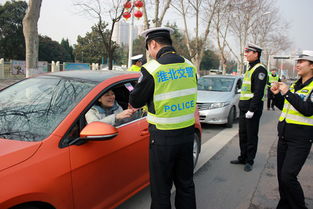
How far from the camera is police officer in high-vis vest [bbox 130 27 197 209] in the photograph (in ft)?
7.25

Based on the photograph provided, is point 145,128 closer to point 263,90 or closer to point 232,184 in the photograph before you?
point 232,184

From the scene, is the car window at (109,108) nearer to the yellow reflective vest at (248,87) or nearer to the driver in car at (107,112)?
the driver in car at (107,112)

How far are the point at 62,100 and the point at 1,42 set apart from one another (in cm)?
3682

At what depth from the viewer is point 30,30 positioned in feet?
22.7

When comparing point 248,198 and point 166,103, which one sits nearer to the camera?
point 166,103

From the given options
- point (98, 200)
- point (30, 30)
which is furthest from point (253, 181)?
point (30, 30)

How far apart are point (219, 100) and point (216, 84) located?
1.46m

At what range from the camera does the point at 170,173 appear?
7.86 ft

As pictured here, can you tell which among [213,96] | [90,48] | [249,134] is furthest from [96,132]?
[90,48]

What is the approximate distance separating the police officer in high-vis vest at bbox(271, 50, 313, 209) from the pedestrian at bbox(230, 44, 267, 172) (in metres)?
1.34

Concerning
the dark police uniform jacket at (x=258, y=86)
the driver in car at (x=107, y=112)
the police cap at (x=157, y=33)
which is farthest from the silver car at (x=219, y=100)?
the police cap at (x=157, y=33)

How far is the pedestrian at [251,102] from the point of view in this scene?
4.32 meters

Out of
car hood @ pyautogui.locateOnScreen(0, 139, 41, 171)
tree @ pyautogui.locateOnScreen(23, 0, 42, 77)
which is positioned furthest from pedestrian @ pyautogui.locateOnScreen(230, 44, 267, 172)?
tree @ pyautogui.locateOnScreen(23, 0, 42, 77)

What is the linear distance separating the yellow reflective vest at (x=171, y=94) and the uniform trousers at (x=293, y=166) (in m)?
1.27
